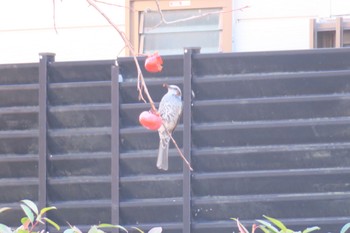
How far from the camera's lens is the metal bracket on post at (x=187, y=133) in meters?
4.13

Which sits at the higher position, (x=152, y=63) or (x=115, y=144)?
(x=152, y=63)

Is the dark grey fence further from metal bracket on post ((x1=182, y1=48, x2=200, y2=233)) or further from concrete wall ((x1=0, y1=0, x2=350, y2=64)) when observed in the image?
concrete wall ((x1=0, y1=0, x2=350, y2=64))

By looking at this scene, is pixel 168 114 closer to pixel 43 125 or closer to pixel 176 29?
pixel 43 125

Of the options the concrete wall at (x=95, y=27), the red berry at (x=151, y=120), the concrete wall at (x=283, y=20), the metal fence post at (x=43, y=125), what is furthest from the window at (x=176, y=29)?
the red berry at (x=151, y=120)

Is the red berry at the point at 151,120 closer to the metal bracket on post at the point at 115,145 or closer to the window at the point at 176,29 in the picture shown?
the metal bracket on post at the point at 115,145

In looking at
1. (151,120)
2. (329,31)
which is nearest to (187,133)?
(151,120)

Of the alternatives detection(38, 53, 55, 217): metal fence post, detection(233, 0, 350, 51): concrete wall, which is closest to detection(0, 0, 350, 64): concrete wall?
detection(233, 0, 350, 51): concrete wall

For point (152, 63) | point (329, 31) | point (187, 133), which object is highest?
point (329, 31)

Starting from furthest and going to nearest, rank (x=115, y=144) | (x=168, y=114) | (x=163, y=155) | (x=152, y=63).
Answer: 1. (x=115, y=144)
2. (x=163, y=155)
3. (x=168, y=114)
4. (x=152, y=63)

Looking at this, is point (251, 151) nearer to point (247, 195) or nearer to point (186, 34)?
point (247, 195)

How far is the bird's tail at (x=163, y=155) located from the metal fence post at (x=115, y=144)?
22 centimetres

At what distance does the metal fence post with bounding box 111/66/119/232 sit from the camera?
13.8ft

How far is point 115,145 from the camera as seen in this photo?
4.27m

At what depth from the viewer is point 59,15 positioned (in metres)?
5.60
